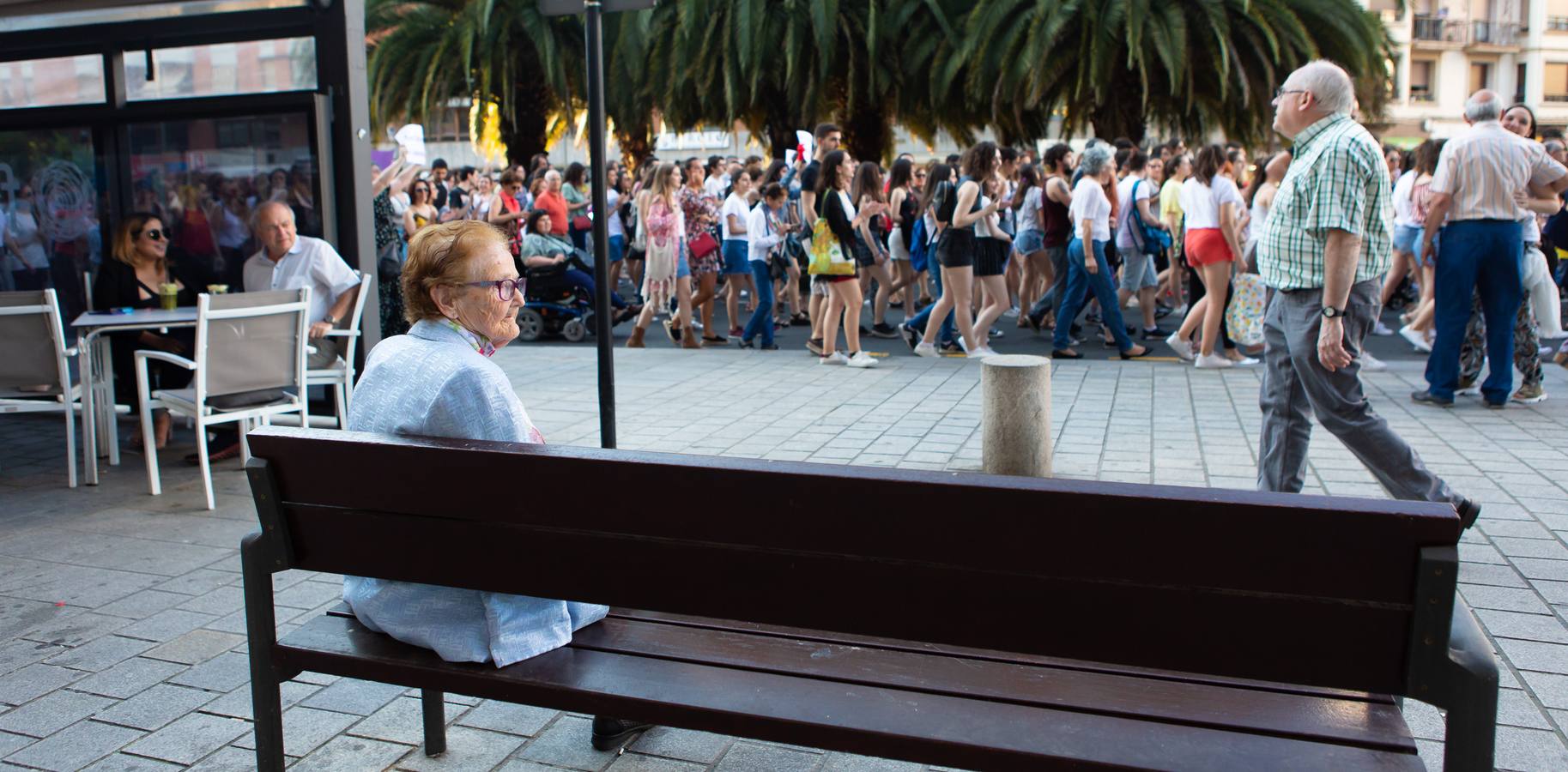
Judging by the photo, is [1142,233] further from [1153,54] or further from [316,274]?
[1153,54]

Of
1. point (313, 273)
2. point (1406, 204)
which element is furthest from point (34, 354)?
point (1406, 204)

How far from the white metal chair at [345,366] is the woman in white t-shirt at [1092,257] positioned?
5943mm

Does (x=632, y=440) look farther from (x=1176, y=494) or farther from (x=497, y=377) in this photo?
(x=1176, y=494)

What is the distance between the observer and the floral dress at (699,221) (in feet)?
40.0

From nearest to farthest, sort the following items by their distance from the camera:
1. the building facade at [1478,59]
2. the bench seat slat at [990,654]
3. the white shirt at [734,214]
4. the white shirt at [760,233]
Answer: the bench seat slat at [990,654] < the white shirt at [760,233] < the white shirt at [734,214] < the building facade at [1478,59]

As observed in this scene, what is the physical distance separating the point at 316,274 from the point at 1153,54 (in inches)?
749

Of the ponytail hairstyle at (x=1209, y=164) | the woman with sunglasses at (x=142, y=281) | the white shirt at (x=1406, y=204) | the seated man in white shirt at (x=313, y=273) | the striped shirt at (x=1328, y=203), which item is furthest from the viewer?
the white shirt at (x=1406, y=204)

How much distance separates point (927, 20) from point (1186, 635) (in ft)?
76.8

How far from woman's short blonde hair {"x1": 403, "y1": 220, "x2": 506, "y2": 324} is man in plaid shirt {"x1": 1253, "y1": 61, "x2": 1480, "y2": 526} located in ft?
10.3

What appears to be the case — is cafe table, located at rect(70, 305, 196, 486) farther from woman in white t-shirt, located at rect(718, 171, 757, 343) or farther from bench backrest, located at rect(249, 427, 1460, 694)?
woman in white t-shirt, located at rect(718, 171, 757, 343)

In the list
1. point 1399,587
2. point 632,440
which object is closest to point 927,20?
point 632,440

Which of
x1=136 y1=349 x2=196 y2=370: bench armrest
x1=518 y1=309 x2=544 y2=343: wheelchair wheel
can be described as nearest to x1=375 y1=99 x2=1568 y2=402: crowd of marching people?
x1=518 y1=309 x2=544 y2=343: wheelchair wheel

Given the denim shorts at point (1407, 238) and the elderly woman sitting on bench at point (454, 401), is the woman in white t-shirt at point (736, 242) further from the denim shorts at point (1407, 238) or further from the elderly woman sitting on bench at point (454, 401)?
the elderly woman sitting on bench at point (454, 401)

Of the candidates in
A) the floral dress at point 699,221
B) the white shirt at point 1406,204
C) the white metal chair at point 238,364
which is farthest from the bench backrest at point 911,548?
the white shirt at point 1406,204
